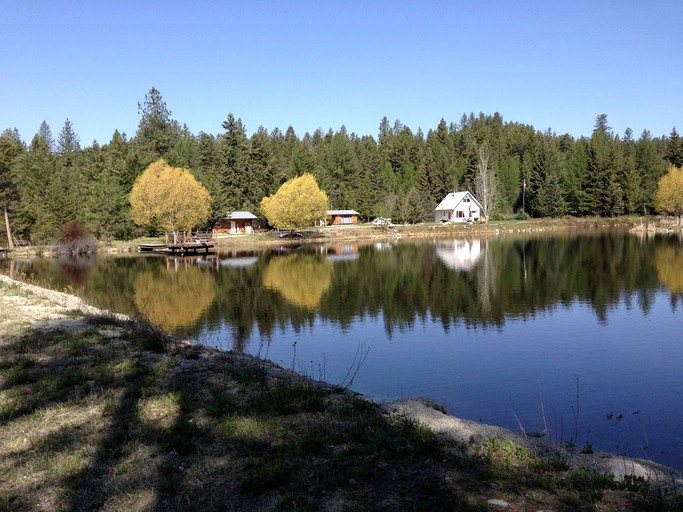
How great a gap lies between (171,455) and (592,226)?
3526 inches

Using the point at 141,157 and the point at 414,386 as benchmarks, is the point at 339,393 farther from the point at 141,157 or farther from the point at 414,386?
the point at 141,157

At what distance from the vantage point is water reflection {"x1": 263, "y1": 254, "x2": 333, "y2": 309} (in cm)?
2814

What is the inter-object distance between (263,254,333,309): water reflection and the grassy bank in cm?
1639

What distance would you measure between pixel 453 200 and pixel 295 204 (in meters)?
32.9

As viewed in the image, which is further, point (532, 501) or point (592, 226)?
point (592, 226)

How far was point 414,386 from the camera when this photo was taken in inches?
535

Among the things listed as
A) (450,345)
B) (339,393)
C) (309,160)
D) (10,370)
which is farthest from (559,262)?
(309,160)

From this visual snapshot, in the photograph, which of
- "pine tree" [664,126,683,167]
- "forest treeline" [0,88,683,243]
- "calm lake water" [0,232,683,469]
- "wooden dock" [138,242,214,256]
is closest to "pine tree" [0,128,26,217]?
"forest treeline" [0,88,683,243]

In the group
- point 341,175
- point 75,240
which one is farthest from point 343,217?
point 75,240

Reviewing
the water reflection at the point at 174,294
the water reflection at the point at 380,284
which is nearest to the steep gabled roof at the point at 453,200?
the water reflection at the point at 380,284

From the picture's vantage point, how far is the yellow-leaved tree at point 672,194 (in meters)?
77.4

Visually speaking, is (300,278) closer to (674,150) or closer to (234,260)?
(234,260)

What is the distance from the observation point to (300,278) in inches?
1410

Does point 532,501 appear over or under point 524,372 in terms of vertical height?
over
